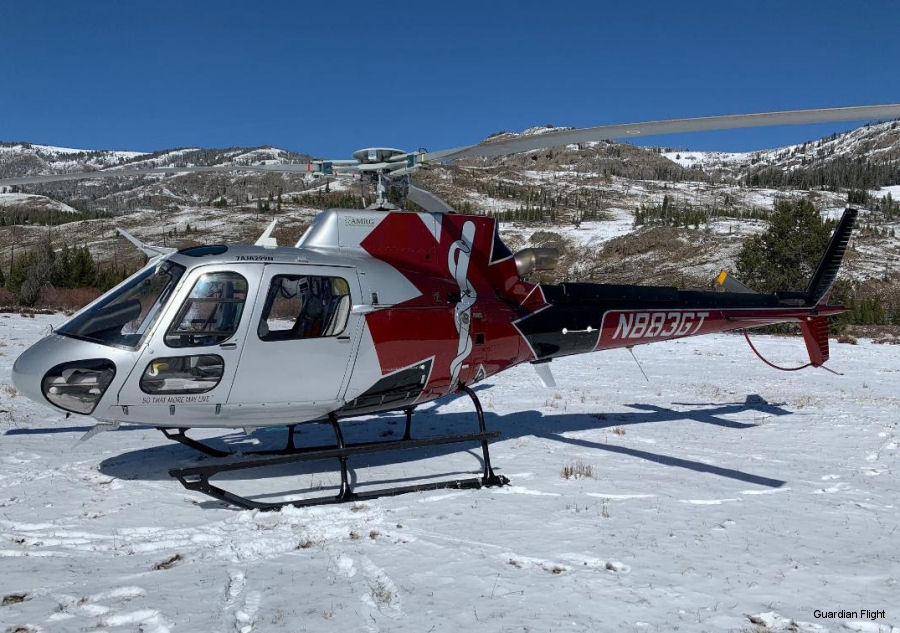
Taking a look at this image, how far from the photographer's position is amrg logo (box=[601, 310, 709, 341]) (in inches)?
385

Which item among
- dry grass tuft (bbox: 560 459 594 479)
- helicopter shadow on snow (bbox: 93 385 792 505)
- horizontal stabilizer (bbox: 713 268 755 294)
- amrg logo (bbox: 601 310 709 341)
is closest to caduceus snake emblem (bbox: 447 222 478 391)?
helicopter shadow on snow (bbox: 93 385 792 505)

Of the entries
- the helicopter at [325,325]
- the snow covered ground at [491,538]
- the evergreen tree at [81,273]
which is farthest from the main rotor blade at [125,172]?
the evergreen tree at [81,273]

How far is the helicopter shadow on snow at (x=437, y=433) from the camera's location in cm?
787

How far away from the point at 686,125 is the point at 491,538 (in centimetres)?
432

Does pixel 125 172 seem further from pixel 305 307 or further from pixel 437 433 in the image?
pixel 437 433

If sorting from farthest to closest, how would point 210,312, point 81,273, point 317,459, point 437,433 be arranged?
point 81,273
point 437,433
point 317,459
point 210,312

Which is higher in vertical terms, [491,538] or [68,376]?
[68,376]

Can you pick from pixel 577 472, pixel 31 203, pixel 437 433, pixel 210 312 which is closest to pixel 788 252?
pixel 437 433

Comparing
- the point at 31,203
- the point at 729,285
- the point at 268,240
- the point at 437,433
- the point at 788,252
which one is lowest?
the point at 437,433

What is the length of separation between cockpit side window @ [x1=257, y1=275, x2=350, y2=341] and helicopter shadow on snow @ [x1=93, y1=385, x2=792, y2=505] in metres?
1.82

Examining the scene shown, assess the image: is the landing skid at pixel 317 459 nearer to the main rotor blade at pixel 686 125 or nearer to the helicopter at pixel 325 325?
the helicopter at pixel 325 325

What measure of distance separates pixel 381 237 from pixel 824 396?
36.2 ft

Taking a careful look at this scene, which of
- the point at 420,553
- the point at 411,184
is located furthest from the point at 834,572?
the point at 411,184

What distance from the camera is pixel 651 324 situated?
1002 cm
